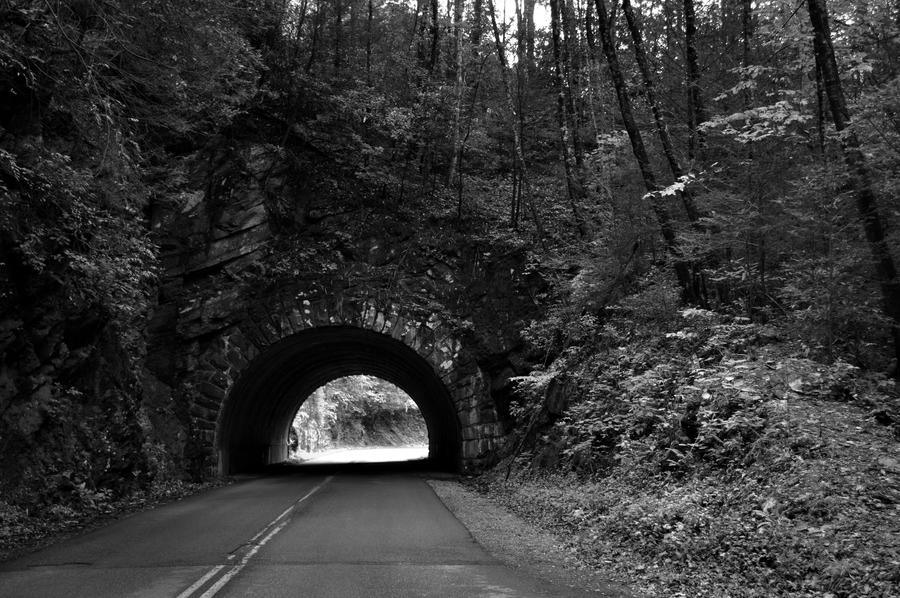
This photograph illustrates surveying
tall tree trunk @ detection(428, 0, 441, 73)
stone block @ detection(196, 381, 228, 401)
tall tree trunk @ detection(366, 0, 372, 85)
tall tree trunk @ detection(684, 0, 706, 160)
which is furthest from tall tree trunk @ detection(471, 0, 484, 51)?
stone block @ detection(196, 381, 228, 401)

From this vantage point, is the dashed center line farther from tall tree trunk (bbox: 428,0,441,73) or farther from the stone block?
tall tree trunk (bbox: 428,0,441,73)

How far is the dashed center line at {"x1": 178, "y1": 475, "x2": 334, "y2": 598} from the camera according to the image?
5.27 metres

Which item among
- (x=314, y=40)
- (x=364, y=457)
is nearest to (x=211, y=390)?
(x=314, y=40)

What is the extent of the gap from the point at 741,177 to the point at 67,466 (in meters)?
11.9

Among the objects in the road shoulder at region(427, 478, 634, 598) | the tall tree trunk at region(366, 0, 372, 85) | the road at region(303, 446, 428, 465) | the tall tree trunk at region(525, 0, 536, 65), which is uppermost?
the tall tree trunk at region(525, 0, 536, 65)

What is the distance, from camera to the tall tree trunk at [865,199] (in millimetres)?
7711

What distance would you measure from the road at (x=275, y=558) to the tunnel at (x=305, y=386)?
6.76 m

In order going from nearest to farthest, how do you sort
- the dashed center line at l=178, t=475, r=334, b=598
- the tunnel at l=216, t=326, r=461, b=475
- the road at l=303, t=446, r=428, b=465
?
the dashed center line at l=178, t=475, r=334, b=598 → the tunnel at l=216, t=326, r=461, b=475 → the road at l=303, t=446, r=428, b=465

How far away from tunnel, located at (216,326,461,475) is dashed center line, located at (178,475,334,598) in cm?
818

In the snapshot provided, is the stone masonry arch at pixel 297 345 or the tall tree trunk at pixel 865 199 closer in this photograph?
the tall tree trunk at pixel 865 199

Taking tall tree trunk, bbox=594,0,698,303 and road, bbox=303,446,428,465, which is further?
road, bbox=303,446,428,465

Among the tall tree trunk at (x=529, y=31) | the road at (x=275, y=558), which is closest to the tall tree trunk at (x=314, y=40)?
the tall tree trunk at (x=529, y=31)

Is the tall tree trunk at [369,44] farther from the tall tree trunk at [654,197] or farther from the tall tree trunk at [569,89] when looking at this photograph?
the tall tree trunk at [654,197]

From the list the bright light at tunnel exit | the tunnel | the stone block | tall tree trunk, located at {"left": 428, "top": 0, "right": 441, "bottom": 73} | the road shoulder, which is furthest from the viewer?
the bright light at tunnel exit
